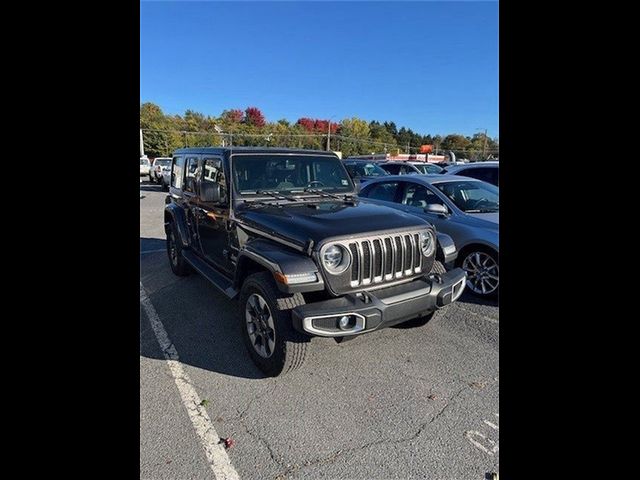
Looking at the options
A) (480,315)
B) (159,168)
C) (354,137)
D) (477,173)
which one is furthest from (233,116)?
(480,315)

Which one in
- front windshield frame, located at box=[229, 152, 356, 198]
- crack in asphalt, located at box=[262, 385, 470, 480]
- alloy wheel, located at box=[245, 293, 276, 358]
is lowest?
crack in asphalt, located at box=[262, 385, 470, 480]

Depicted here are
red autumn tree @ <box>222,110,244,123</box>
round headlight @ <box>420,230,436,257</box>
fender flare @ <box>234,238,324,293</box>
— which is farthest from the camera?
red autumn tree @ <box>222,110,244,123</box>

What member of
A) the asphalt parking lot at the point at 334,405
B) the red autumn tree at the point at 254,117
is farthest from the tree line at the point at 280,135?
the asphalt parking lot at the point at 334,405

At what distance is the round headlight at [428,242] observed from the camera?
3.35 meters

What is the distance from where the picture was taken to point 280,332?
9.52ft

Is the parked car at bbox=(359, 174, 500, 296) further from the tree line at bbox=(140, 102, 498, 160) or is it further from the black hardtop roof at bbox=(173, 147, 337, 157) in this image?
the tree line at bbox=(140, 102, 498, 160)

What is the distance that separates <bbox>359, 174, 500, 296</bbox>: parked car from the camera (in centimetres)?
482

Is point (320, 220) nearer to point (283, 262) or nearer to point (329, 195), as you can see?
point (283, 262)

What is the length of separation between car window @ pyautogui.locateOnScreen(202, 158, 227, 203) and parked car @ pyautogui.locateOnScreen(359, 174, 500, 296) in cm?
275

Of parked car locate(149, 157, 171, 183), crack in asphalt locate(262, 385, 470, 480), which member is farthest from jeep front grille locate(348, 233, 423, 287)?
parked car locate(149, 157, 171, 183)
